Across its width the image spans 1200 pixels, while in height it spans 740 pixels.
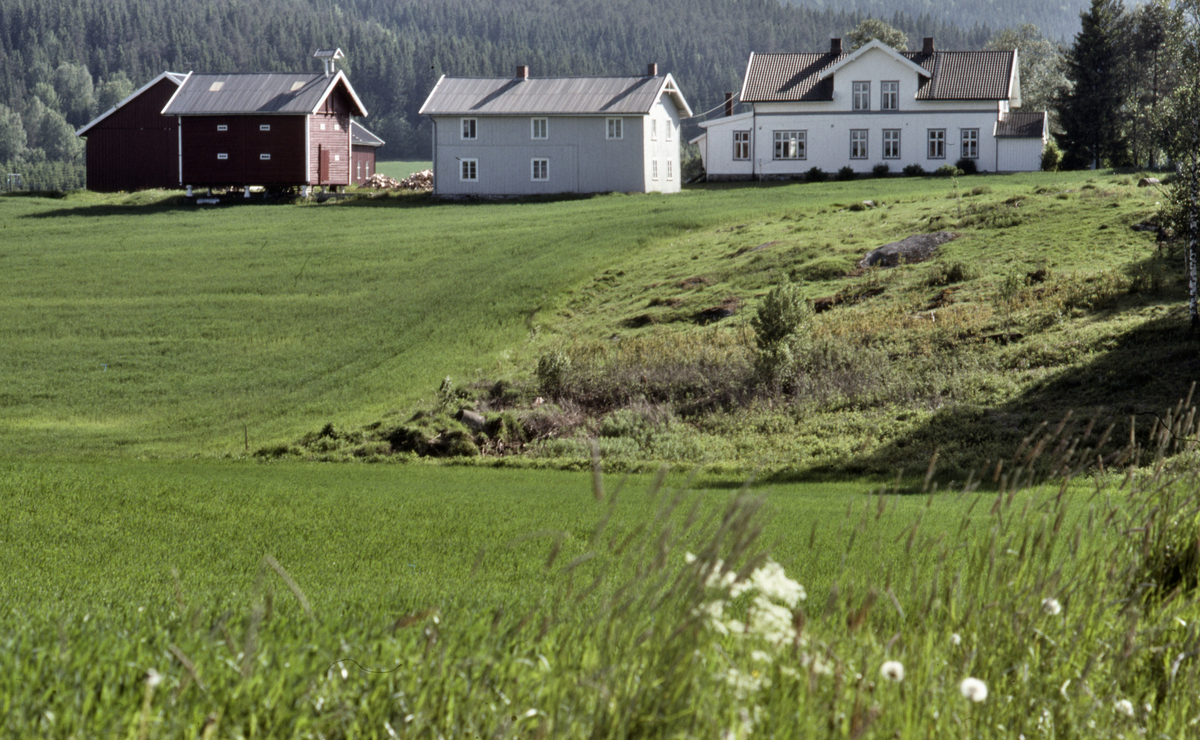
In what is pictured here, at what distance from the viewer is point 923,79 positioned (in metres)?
61.7

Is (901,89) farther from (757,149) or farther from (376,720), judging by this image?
(376,720)

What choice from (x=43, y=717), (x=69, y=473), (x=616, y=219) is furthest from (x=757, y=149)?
(x=43, y=717)

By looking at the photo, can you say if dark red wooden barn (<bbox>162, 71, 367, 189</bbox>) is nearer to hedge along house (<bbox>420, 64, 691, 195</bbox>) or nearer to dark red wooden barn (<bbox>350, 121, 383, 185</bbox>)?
hedge along house (<bbox>420, 64, 691, 195</bbox>)

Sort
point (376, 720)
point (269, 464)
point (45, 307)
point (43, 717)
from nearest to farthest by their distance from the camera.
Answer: point (43, 717)
point (376, 720)
point (269, 464)
point (45, 307)

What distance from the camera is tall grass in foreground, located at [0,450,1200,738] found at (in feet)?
10.5

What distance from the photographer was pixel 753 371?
861 inches

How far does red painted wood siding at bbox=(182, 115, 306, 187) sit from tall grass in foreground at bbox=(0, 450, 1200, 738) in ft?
194

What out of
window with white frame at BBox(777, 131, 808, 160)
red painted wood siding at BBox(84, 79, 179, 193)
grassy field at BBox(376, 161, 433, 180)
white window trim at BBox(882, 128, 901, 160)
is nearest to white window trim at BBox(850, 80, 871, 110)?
white window trim at BBox(882, 128, 901, 160)

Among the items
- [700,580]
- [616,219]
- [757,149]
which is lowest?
[700,580]

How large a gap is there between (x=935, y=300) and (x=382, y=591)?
19.8 m

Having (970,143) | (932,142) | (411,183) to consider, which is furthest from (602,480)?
(411,183)

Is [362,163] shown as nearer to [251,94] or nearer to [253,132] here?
[251,94]

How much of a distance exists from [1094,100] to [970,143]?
896 centimetres

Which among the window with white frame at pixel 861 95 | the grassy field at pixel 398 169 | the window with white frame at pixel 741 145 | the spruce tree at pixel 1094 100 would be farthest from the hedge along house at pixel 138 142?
the spruce tree at pixel 1094 100
